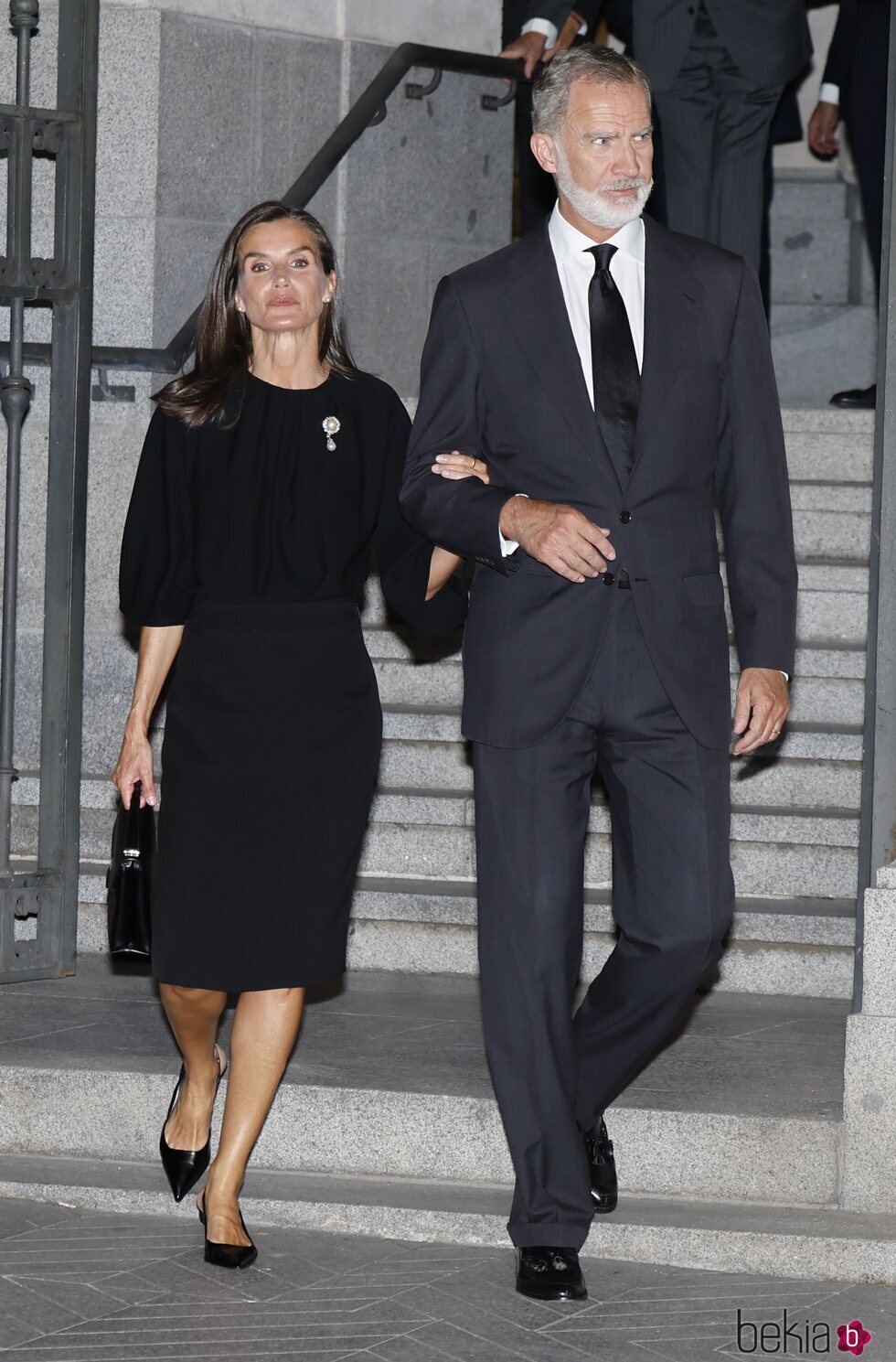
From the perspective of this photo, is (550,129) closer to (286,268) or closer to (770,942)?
(286,268)

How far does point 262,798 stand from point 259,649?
0.99 feet

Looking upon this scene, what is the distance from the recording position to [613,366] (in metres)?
4.09

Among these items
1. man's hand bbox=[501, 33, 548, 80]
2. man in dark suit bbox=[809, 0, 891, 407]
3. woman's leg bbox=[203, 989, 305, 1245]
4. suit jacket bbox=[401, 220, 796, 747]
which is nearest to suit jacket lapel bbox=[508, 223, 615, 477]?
suit jacket bbox=[401, 220, 796, 747]

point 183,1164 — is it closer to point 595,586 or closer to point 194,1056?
point 194,1056

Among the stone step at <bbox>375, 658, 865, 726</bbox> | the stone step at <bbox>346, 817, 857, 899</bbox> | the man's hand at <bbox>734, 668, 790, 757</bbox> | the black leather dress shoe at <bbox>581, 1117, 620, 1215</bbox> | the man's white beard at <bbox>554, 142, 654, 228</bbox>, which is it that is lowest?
the black leather dress shoe at <bbox>581, 1117, 620, 1215</bbox>

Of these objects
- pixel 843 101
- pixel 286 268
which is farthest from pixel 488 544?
pixel 843 101

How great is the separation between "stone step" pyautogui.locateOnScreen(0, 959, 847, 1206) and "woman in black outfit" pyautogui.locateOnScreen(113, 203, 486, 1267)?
0.46m

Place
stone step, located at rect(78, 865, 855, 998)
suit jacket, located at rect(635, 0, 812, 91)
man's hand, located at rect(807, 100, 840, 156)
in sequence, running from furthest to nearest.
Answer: man's hand, located at rect(807, 100, 840, 156)
suit jacket, located at rect(635, 0, 812, 91)
stone step, located at rect(78, 865, 855, 998)

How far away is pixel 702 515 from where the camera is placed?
162 inches

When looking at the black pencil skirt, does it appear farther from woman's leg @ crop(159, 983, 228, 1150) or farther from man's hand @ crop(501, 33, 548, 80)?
man's hand @ crop(501, 33, 548, 80)

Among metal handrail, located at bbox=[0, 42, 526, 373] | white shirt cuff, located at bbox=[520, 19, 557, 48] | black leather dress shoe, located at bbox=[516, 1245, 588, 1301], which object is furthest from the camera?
white shirt cuff, located at bbox=[520, 19, 557, 48]

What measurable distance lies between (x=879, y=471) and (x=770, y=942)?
1.70 m

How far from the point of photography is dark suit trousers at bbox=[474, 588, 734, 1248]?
405cm

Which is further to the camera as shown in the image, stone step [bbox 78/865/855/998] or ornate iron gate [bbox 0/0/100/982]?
ornate iron gate [bbox 0/0/100/982]
